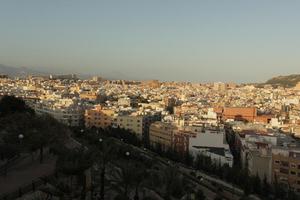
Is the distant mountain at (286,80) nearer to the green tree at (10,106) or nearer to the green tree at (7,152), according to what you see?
the green tree at (10,106)

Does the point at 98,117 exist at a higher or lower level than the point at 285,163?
higher

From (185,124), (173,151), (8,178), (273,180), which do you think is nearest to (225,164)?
(273,180)

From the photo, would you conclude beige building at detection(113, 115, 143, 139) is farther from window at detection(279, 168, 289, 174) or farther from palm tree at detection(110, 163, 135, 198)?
palm tree at detection(110, 163, 135, 198)

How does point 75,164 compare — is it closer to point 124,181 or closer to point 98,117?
point 124,181

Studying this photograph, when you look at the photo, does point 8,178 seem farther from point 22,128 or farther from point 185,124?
point 185,124

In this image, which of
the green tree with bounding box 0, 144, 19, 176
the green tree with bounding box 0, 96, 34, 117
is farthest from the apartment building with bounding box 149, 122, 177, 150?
the green tree with bounding box 0, 144, 19, 176

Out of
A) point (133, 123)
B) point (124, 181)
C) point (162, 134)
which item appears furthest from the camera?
point (133, 123)

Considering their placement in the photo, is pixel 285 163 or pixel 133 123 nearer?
pixel 285 163

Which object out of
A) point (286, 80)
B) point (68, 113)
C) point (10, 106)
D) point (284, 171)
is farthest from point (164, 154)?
point (286, 80)
